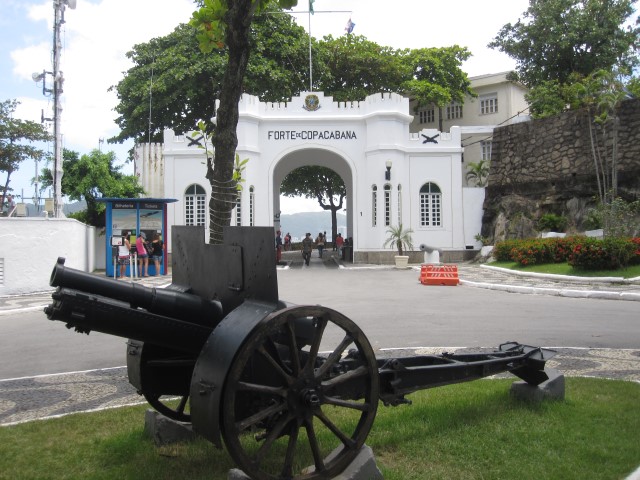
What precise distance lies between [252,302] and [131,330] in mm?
670

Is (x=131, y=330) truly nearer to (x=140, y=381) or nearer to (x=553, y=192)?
(x=140, y=381)

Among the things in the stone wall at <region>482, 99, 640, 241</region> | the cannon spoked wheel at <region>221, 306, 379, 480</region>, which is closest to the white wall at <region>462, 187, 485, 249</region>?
the stone wall at <region>482, 99, 640, 241</region>

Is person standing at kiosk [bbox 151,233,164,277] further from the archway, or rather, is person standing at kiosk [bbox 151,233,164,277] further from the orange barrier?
the orange barrier

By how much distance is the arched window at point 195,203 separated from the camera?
26.8m

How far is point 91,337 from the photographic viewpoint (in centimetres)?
908

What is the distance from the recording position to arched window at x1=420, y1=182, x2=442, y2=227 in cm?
2741

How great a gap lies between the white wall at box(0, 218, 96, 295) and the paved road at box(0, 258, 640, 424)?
77 cm

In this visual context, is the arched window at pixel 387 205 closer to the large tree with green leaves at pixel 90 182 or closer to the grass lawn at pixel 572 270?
the grass lawn at pixel 572 270

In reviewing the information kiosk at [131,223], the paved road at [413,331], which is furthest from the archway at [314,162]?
the paved road at [413,331]

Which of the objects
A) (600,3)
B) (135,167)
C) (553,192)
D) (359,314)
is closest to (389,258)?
(553,192)

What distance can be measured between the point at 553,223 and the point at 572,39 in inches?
601

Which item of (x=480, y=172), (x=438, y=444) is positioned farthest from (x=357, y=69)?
(x=438, y=444)

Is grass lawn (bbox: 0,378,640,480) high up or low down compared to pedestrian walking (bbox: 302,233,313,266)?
down

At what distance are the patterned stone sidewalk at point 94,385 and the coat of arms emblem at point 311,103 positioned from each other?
825 inches
